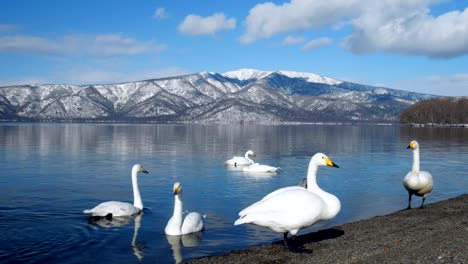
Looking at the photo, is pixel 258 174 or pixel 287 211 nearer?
pixel 287 211

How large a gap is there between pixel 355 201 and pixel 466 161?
2423 cm

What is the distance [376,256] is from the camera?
11.3 m

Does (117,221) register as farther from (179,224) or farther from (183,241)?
(183,241)

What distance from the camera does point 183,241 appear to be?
15195 mm

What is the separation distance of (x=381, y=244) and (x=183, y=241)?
19.4ft

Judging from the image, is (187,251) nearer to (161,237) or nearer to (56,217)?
(161,237)

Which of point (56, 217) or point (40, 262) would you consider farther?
point (56, 217)

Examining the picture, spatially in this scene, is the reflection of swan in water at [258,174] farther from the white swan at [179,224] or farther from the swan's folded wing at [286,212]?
the swan's folded wing at [286,212]

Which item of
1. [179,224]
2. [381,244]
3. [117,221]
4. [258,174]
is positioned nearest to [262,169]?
[258,174]

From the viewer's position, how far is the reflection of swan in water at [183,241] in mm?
14203

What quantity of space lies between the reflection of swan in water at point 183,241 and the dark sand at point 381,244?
1.53 metres

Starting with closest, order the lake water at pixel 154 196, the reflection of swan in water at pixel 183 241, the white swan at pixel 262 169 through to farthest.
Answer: the reflection of swan in water at pixel 183 241 < the lake water at pixel 154 196 < the white swan at pixel 262 169

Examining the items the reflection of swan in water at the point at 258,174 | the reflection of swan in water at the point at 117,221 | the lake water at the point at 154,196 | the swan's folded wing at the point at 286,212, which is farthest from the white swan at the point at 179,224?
the reflection of swan in water at the point at 258,174

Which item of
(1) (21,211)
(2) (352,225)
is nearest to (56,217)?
(1) (21,211)
